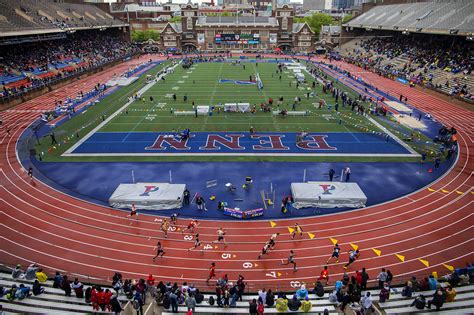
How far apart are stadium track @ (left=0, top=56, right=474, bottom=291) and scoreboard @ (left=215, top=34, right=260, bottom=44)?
3502 inches

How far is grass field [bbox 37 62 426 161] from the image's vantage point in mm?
36094

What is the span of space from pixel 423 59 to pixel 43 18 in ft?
236

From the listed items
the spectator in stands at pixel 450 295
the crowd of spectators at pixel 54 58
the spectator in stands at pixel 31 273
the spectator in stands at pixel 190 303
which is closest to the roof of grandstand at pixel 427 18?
the spectator in stands at pixel 450 295

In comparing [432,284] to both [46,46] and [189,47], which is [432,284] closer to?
[46,46]

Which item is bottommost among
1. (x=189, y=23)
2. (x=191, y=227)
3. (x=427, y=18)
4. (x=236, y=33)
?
(x=191, y=227)

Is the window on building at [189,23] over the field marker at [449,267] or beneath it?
over

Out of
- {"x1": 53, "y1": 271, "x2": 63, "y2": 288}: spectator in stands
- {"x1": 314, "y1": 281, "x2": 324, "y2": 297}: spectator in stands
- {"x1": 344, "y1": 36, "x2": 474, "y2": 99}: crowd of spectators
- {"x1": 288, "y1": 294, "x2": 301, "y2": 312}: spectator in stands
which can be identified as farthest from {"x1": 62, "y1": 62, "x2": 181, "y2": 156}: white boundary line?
{"x1": 344, "y1": 36, "x2": 474, "y2": 99}: crowd of spectators

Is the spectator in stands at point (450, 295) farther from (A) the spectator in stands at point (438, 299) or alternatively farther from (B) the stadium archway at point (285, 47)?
(B) the stadium archway at point (285, 47)

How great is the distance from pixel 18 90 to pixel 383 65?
6690 cm

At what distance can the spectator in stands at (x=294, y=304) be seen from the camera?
44.8 ft

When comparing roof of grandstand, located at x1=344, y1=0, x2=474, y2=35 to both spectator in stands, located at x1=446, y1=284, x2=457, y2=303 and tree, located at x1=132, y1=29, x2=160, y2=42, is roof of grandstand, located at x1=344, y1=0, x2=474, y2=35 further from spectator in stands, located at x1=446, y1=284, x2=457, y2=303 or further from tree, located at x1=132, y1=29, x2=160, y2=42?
tree, located at x1=132, y1=29, x2=160, y2=42

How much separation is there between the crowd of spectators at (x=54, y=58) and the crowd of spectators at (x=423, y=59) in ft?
194

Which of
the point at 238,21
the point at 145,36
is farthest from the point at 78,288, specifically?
the point at 145,36

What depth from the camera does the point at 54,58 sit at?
2621 inches
